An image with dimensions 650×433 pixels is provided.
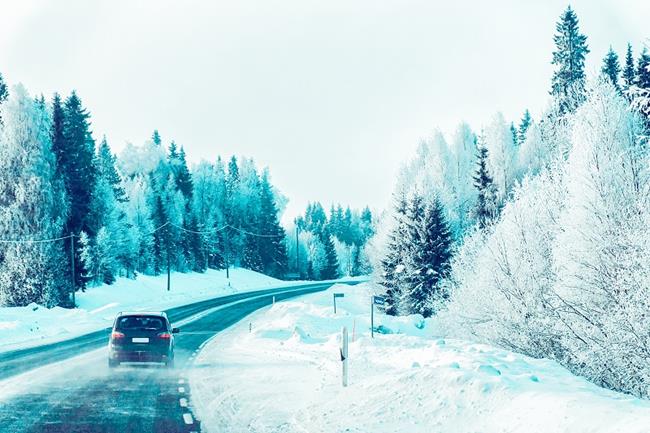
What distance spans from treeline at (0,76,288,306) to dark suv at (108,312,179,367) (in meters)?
30.3

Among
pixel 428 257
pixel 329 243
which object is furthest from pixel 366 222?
pixel 428 257

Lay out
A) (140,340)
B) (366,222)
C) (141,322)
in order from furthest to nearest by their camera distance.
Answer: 1. (366,222)
2. (141,322)
3. (140,340)

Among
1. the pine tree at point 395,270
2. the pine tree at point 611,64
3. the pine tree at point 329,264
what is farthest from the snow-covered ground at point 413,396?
the pine tree at point 329,264

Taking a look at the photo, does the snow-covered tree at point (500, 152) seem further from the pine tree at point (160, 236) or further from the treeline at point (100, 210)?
the pine tree at point (160, 236)

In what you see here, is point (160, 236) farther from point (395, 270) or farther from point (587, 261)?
point (587, 261)

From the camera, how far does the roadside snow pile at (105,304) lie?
103 ft

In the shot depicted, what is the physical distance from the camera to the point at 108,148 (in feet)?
309

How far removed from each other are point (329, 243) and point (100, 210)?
69.1 meters

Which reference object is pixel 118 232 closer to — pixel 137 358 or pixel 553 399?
pixel 137 358

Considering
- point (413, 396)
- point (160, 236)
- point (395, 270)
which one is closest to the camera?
point (413, 396)

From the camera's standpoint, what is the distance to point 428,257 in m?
44.3

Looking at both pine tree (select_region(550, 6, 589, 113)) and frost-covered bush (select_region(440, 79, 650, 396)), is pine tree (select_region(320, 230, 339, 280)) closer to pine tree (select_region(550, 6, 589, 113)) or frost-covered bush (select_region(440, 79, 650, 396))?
pine tree (select_region(550, 6, 589, 113))

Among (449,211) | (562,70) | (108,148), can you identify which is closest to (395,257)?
(449,211)

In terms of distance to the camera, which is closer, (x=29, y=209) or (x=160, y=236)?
(x=29, y=209)
